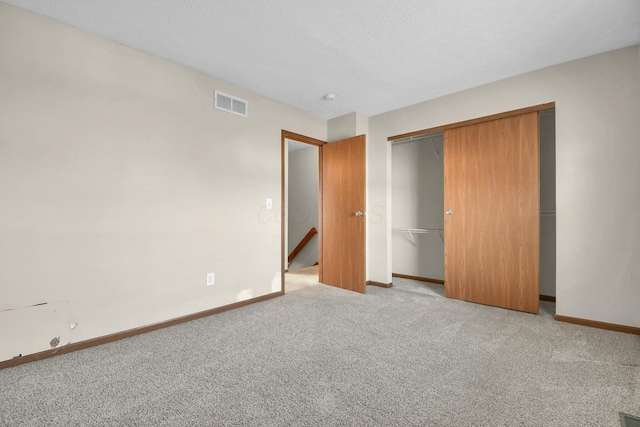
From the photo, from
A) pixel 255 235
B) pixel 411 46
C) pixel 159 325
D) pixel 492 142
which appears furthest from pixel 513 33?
pixel 159 325

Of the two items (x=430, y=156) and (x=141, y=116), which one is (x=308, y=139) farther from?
(x=141, y=116)

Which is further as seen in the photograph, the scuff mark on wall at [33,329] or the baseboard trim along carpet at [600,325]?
the baseboard trim along carpet at [600,325]

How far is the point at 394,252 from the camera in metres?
4.66

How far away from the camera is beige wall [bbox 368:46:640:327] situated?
2.38 m

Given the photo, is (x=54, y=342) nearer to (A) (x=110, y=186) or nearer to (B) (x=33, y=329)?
(B) (x=33, y=329)

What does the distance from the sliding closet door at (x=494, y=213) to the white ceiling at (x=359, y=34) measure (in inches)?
25.2

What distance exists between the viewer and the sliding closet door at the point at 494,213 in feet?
9.41

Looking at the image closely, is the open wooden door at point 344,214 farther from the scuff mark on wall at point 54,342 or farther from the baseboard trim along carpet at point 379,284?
the scuff mark on wall at point 54,342

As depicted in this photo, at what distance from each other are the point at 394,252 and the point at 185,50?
3764 mm

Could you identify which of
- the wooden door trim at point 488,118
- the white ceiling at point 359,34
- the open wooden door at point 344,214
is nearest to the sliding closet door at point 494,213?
the wooden door trim at point 488,118

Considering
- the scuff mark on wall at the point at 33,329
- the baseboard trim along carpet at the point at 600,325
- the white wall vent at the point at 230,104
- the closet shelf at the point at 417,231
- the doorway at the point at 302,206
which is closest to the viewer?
the scuff mark on wall at the point at 33,329

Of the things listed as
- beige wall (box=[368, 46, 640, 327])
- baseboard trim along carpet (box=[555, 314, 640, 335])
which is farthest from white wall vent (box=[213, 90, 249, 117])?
baseboard trim along carpet (box=[555, 314, 640, 335])

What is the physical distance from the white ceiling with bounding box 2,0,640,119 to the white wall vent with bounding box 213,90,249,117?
0.17 meters

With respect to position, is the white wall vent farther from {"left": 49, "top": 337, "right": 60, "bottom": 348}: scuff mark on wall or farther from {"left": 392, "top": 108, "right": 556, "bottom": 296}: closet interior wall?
{"left": 392, "top": 108, "right": 556, "bottom": 296}: closet interior wall
